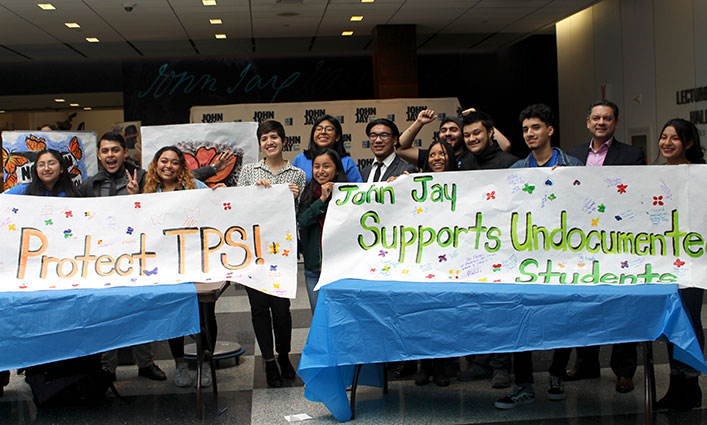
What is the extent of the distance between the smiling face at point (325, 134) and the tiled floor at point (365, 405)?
1.33 meters

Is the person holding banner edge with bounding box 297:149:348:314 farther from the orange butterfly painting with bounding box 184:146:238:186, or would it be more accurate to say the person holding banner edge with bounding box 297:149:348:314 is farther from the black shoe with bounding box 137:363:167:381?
the orange butterfly painting with bounding box 184:146:238:186

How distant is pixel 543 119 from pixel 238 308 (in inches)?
130

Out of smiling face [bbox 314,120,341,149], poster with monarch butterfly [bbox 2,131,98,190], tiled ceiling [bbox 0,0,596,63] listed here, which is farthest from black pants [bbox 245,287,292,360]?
tiled ceiling [bbox 0,0,596,63]

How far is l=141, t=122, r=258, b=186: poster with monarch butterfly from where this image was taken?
4891mm

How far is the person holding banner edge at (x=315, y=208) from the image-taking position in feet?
11.9

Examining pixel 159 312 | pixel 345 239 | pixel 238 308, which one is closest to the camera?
pixel 159 312

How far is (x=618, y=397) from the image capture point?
3.51m

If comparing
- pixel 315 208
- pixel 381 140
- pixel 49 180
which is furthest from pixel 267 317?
pixel 49 180

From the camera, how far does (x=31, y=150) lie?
201 inches

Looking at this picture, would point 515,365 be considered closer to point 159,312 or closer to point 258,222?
point 258,222

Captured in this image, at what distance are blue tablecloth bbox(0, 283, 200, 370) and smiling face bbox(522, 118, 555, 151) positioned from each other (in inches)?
73.2

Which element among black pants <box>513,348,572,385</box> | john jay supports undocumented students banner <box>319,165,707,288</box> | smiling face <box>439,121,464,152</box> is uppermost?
smiling face <box>439,121,464,152</box>

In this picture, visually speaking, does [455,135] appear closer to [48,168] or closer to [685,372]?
[685,372]

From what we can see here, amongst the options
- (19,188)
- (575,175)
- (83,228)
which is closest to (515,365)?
(575,175)
